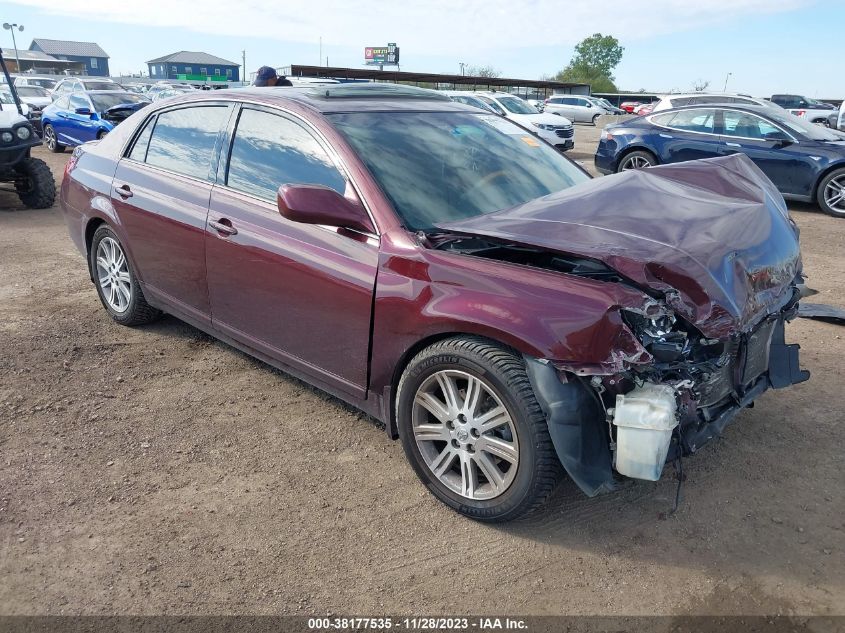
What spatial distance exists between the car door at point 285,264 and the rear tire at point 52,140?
1456 centimetres

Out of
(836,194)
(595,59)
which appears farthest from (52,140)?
(595,59)

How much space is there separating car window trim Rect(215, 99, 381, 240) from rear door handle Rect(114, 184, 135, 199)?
38.1 inches

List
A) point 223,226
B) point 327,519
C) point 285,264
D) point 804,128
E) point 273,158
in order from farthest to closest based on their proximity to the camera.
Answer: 1. point 804,128
2. point 223,226
3. point 273,158
4. point 285,264
5. point 327,519

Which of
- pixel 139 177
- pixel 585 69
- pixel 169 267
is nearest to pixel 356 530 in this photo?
pixel 169 267

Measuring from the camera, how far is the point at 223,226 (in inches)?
143

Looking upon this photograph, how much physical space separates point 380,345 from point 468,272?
56 cm

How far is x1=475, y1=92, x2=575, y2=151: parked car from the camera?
57.1 feet

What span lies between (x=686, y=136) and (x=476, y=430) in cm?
977

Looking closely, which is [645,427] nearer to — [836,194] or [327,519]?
[327,519]

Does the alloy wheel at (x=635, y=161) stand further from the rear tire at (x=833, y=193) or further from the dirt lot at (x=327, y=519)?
the dirt lot at (x=327, y=519)

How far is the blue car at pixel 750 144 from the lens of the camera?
9.70m

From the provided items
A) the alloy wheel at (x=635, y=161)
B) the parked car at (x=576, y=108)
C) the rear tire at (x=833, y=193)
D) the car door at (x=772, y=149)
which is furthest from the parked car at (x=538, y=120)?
the parked car at (x=576, y=108)

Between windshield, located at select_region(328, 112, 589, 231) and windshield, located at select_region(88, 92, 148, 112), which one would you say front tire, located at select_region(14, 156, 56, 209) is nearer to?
windshield, located at select_region(88, 92, 148, 112)

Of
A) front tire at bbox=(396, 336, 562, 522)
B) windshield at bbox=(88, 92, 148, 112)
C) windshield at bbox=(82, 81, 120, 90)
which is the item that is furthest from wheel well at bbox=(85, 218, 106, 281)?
windshield at bbox=(82, 81, 120, 90)
